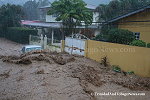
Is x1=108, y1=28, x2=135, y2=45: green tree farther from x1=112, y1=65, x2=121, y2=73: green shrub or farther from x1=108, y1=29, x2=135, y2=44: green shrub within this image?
x1=112, y1=65, x2=121, y2=73: green shrub

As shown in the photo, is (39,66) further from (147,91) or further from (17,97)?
(147,91)

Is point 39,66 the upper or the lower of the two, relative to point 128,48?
lower

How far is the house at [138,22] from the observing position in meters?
15.4

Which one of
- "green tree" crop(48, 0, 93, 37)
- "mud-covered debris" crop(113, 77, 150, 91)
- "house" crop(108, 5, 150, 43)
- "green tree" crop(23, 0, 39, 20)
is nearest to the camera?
"mud-covered debris" crop(113, 77, 150, 91)

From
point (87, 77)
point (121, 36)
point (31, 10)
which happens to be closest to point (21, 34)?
point (121, 36)

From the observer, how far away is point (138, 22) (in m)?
16.1

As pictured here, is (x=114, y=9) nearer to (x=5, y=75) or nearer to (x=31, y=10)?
(x=5, y=75)

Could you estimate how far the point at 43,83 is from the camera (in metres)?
7.75

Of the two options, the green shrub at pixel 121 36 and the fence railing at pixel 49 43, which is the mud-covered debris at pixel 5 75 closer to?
the green shrub at pixel 121 36

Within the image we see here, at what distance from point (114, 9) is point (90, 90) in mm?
15940

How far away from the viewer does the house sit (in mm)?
15416

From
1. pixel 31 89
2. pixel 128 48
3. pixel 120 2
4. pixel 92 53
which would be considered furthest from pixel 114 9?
pixel 31 89

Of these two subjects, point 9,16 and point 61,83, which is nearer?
point 61,83

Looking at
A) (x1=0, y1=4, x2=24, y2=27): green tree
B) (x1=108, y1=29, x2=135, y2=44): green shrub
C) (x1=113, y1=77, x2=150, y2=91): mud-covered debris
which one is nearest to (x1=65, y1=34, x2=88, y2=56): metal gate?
(x1=108, y1=29, x2=135, y2=44): green shrub
